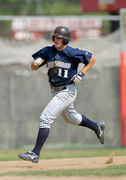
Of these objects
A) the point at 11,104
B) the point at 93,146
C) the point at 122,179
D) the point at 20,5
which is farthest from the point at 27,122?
the point at 20,5

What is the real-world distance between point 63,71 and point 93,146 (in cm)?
560

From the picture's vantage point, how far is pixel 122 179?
7.36m

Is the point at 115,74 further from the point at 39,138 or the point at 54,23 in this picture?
the point at 39,138

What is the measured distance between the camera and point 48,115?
8.83 meters

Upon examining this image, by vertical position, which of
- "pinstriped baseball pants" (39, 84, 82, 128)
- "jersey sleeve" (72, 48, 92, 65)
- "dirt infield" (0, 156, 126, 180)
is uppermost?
"jersey sleeve" (72, 48, 92, 65)

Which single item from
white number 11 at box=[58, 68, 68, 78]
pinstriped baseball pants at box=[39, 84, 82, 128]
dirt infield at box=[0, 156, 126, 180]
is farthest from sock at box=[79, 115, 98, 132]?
white number 11 at box=[58, 68, 68, 78]

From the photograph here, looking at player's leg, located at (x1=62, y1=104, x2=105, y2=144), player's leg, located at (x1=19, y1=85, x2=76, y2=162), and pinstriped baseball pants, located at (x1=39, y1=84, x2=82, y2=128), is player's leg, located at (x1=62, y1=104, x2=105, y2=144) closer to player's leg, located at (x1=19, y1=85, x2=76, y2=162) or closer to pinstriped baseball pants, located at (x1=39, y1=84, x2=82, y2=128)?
pinstriped baseball pants, located at (x1=39, y1=84, x2=82, y2=128)

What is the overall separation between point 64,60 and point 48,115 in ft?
2.89

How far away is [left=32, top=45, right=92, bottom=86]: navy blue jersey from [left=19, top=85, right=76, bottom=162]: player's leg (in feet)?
0.66

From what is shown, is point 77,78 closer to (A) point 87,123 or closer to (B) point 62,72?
(B) point 62,72

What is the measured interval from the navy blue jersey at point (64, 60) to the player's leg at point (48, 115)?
0.20m

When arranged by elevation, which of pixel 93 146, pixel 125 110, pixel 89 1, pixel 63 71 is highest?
pixel 89 1

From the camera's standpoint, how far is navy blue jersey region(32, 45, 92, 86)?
898cm

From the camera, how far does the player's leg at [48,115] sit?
8.74 m
